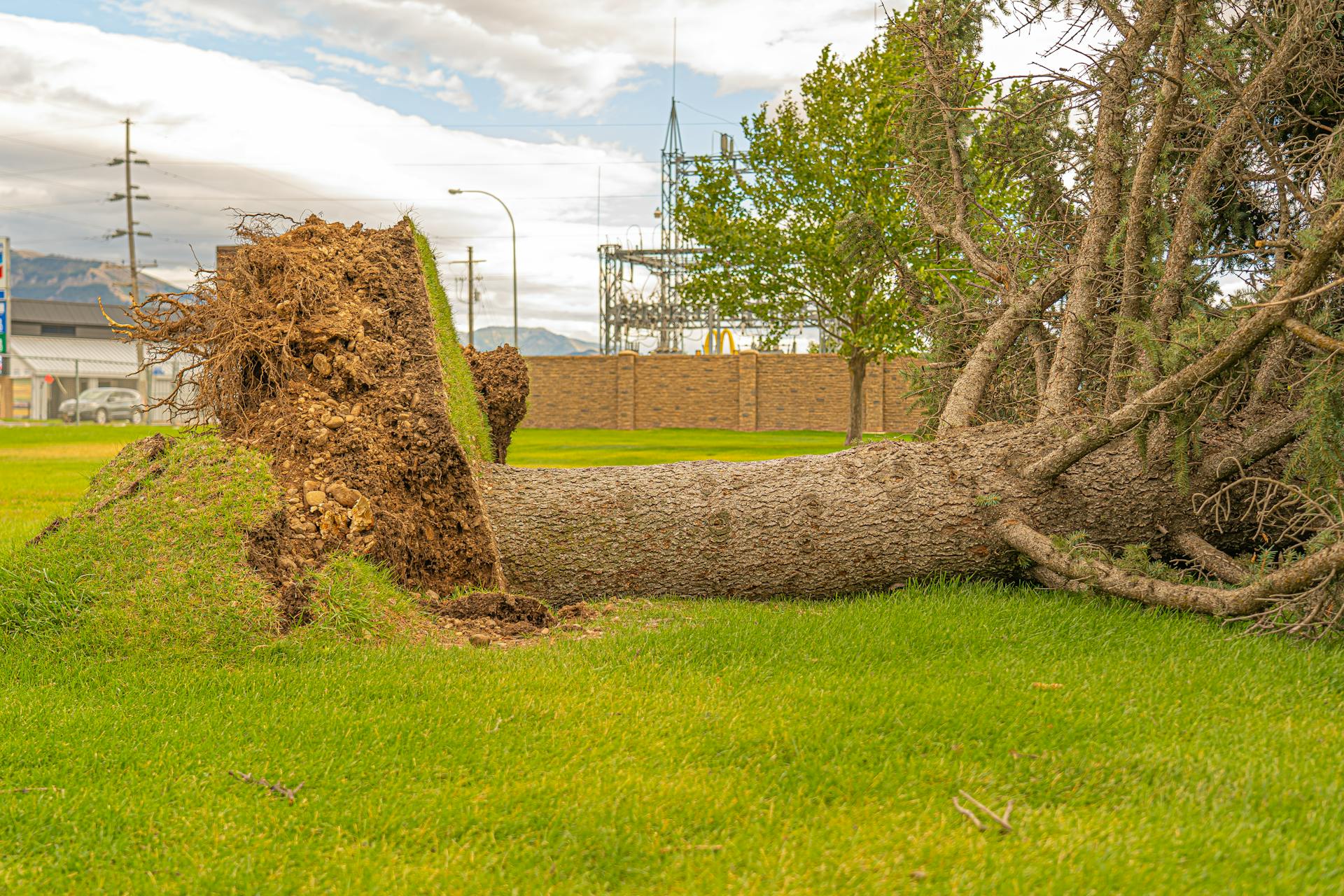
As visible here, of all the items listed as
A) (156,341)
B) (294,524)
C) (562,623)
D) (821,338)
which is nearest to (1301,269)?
(562,623)

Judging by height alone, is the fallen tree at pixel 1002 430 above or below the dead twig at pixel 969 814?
above

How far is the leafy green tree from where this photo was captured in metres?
20.8

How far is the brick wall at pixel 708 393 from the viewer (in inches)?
1416

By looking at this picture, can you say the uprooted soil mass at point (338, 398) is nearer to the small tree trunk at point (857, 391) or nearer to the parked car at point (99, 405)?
the small tree trunk at point (857, 391)

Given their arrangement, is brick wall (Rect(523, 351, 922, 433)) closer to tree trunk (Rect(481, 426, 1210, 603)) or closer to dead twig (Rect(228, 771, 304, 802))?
tree trunk (Rect(481, 426, 1210, 603))

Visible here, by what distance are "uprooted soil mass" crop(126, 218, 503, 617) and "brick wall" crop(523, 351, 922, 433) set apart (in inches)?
1176

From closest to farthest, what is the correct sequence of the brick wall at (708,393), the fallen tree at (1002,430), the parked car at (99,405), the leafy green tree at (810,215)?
the fallen tree at (1002,430), the leafy green tree at (810,215), the brick wall at (708,393), the parked car at (99,405)

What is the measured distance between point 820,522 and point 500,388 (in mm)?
2910

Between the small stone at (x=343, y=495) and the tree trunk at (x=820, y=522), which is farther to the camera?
the tree trunk at (x=820, y=522)

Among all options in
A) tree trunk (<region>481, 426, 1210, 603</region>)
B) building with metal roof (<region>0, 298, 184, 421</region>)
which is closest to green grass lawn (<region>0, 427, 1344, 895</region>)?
tree trunk (<region>481, 426, 1210, 603</region>)

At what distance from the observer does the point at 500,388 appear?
7.04m

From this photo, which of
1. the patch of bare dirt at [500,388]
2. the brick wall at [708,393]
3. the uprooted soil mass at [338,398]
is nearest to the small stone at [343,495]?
the uprooted soil mass at [338,398]

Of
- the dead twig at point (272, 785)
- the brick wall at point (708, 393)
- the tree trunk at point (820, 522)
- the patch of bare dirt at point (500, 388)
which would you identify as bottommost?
the dead twig at point (272, 785)

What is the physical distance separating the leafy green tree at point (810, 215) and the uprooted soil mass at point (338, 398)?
51.9 feet
